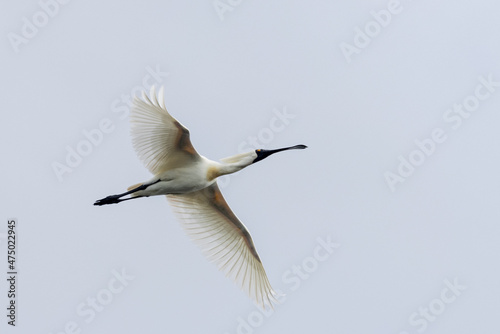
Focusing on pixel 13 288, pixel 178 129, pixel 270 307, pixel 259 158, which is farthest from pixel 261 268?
pixel 13 288

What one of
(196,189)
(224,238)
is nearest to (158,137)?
(196,189)

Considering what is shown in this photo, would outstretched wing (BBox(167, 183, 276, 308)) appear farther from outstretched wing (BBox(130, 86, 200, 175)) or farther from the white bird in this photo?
outstretched wing (BBox(130, 86, 200, 175))

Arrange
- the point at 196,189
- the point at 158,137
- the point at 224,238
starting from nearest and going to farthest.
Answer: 1. the point at 158,137
2. the point at 196,189
3. the point at 224,238

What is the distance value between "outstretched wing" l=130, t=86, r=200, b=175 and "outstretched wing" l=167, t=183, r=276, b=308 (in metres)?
1.50

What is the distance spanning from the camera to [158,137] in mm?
15141

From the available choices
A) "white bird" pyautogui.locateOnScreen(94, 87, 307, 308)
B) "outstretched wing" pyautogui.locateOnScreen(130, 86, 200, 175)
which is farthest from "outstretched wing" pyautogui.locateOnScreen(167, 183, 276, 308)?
"outstretched wing" pyautogui.locateOnScreen(130, 86, 200, 175)

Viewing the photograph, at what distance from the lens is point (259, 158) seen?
1583 cm

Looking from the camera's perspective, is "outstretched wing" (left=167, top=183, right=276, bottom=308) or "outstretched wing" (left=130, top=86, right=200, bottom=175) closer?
"outstretched wing" (left=130, top=86, right=200, bottom=175)

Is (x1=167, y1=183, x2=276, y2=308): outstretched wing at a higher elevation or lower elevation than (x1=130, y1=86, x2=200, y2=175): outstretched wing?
lower

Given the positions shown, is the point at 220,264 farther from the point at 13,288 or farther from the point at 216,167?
the point at 13,288

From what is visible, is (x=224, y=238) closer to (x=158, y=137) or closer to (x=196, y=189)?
(x=196, y=189)

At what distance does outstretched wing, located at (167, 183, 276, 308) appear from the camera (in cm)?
1702

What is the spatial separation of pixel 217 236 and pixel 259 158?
7.03 ft

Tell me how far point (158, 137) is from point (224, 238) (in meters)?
2.98
